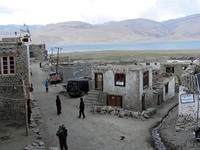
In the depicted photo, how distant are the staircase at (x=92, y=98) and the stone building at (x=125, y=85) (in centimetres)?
60

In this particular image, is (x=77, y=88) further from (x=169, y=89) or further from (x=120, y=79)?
(x=169, y=89)

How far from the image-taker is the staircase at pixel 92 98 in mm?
24484

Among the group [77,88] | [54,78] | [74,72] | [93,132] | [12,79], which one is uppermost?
[12,79]

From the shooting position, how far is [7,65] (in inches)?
714

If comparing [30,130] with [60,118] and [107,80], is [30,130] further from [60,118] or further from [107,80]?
[107,80]

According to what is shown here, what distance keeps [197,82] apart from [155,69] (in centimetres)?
2560

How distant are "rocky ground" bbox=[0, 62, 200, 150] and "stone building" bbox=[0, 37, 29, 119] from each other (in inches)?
29.7

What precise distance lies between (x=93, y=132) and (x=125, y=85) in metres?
8.01

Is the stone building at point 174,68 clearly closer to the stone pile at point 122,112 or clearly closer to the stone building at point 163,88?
the stone building at point 163,88

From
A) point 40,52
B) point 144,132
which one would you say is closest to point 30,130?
point 144,132

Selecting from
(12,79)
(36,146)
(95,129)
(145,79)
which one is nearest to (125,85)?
(145,79)

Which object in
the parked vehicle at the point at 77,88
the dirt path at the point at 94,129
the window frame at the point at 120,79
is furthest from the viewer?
the parked vehicle at the point at 77,88

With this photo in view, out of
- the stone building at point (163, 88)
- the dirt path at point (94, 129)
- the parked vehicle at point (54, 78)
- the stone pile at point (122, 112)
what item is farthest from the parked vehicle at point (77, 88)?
the parked vehicle at point (54, 78)

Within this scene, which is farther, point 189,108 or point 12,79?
point 12,79
